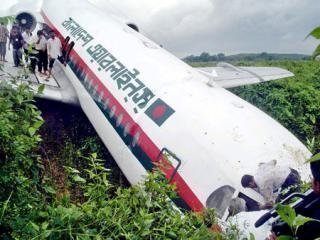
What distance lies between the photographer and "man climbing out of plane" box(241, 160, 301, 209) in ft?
24.1

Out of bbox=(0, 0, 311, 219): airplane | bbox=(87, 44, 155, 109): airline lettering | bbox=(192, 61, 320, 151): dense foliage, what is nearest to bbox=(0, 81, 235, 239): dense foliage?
bbox=(0, 0, 311, 219): airplane

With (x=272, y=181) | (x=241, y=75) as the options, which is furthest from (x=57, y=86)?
(x=272, y=181)

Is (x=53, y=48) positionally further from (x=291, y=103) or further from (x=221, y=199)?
(x=291, y=103)

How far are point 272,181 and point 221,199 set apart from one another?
0.91 meters

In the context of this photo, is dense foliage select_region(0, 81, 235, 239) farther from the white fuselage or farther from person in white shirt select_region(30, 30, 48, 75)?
person in white shirt select_region(30, 30, 48, 75)

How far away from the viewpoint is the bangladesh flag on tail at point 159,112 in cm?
968

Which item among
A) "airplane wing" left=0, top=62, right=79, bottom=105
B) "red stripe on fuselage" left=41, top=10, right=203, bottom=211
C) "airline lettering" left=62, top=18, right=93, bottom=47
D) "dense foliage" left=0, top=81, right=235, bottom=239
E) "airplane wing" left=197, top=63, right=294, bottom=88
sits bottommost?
"airplane wing" left=0, top=62, right=79, bottom=105

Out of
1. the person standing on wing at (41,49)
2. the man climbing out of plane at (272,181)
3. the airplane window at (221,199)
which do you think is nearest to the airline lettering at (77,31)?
the person standing on wing at (41,49)

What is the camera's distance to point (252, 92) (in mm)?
22219

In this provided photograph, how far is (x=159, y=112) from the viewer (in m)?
9.91

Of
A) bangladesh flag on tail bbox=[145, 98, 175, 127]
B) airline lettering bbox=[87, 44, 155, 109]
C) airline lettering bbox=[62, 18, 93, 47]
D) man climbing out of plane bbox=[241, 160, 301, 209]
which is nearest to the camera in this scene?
man climbing out of plane bbox=[241, 160, 301, 209]

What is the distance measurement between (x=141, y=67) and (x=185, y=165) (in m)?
3.98

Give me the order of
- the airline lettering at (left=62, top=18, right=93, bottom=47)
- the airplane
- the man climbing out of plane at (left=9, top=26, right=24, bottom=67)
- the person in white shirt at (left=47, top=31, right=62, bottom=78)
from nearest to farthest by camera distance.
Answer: the airplane < the airline lettering at (left=62, top=18, right=93, bottom=47) < the person in white shirt at (left=47, top=31, right=62, bottom=78) < the man climbing out of plane at (left=9, top=26, right=24, bottom=67)

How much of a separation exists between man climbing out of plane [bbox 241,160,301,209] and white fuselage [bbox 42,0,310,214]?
0.13m
